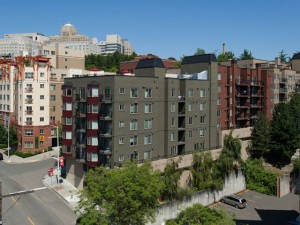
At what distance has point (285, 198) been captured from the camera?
56969 millimetres

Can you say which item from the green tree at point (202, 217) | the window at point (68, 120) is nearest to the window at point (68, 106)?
the window at point (68, 120)

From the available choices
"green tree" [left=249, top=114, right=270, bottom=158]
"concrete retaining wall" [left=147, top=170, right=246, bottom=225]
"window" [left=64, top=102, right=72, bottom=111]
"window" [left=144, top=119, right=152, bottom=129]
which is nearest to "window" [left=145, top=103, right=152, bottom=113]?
"window" [left=144, top=119, right=152, bottom=129]

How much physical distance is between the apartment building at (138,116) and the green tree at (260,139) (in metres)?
7.31

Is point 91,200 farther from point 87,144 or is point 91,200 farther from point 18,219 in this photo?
point 87,144

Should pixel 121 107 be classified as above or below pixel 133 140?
above

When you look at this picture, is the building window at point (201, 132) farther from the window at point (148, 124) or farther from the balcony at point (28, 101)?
the balcony at point (28, 101)

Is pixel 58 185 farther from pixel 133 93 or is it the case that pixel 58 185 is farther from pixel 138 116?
pixel 133 93

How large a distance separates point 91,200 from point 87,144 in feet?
56.9

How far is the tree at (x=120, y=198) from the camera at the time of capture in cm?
3519

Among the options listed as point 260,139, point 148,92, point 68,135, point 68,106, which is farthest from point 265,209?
point 68,106

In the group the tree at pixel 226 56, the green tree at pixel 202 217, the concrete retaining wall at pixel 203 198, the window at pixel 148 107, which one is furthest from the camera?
the tree at pixel 226 56

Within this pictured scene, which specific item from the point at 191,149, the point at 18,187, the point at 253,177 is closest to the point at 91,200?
the point at 18,187

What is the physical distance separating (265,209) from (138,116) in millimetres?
22736

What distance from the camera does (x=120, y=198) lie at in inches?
1401
